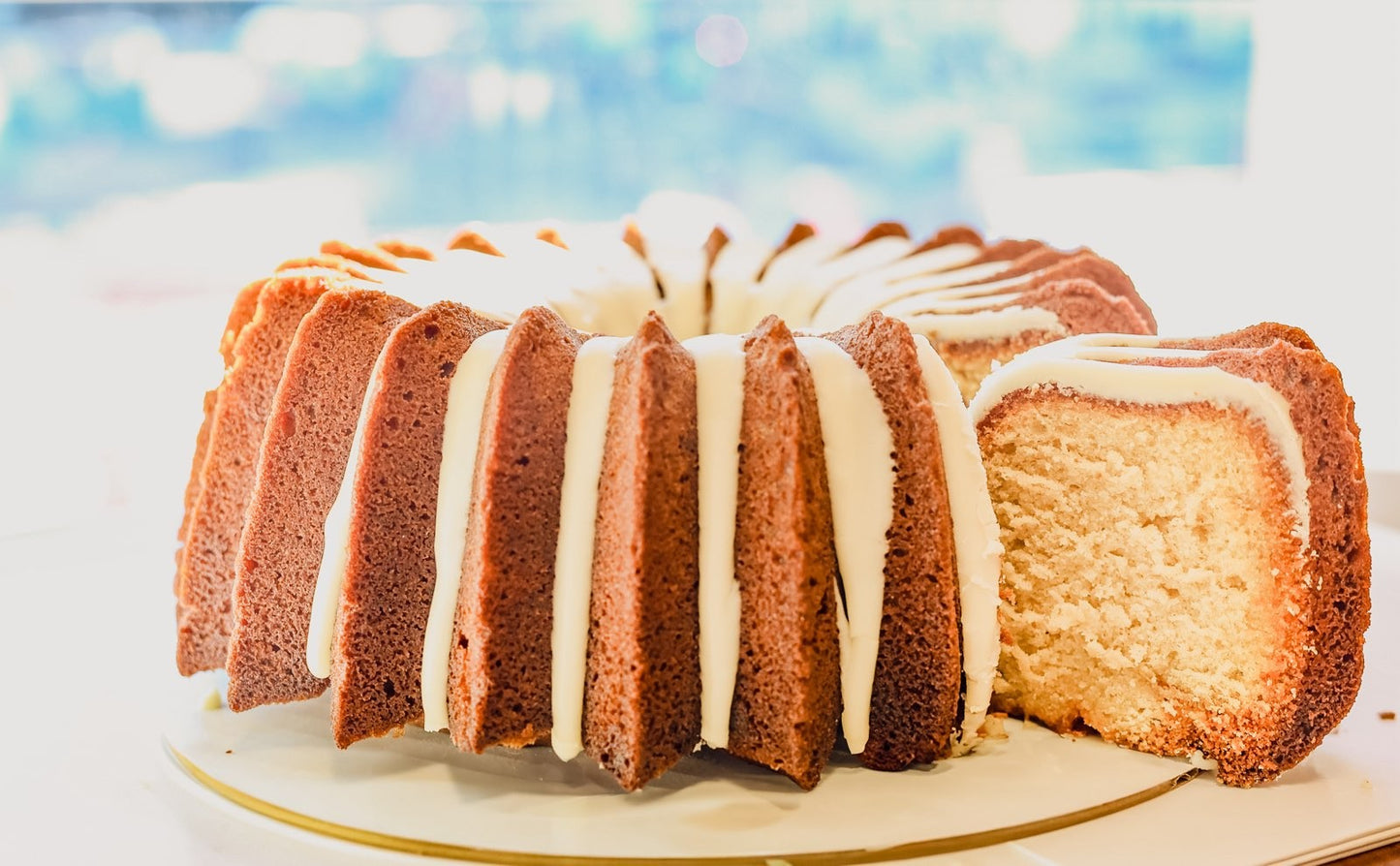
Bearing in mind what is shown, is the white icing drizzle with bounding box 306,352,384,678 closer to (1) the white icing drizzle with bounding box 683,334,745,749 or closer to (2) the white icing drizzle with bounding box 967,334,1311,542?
(1) the white icing drizzle with bounding box 683,334,745,749

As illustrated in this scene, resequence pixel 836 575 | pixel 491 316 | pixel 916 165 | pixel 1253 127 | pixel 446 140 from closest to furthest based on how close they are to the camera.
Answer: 1. pixel 836 575
2. pixel 491 316
3. pixel 1253 127
4. pixel 446 140
5. pixel 916 165

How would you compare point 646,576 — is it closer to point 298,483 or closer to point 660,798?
point 660,798

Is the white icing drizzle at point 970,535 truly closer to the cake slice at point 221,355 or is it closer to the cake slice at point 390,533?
the cake slice at point 390,533

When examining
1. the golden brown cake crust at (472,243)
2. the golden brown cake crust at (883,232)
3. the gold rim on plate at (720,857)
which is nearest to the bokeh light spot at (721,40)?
the golden brown cake crust at (883,232)

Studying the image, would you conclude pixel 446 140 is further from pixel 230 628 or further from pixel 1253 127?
pixel 230 628

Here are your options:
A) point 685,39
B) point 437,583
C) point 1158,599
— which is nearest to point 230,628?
point 437,583
